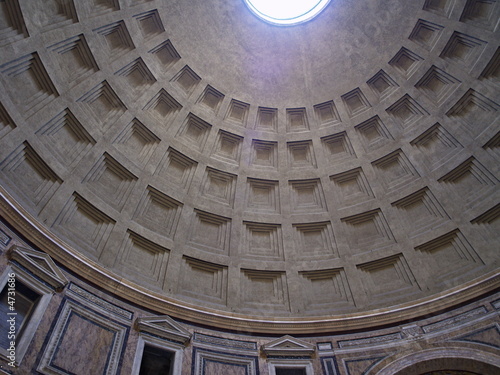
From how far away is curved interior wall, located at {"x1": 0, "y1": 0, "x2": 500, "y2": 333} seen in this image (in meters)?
14.4

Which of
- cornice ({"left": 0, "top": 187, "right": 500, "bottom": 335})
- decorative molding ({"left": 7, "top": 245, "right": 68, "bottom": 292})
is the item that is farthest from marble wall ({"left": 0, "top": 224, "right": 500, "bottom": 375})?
cornice ({"left": 0, "top": 187, "right": 500, "bottom": 335})

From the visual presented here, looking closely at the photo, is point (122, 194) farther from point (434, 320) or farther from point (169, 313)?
point (434, 320)

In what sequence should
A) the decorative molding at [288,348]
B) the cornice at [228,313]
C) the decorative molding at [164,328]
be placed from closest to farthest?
the cornice at [228,313] → the decorative molding at [164,328] → the decorative molding at [288,348]

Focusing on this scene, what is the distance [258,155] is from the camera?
67.2ft

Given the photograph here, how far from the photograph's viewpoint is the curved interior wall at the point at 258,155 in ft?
47.4

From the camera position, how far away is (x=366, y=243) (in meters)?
17.8

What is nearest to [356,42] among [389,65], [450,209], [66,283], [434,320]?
[389,65]

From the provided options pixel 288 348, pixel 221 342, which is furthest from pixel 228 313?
pixel 288 348

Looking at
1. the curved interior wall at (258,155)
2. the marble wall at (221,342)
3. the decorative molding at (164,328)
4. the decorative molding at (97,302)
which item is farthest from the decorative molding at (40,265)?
the decorative molding at (164,328)

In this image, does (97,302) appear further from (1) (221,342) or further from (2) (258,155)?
(2) (258,155)

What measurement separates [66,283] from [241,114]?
11.7 meters

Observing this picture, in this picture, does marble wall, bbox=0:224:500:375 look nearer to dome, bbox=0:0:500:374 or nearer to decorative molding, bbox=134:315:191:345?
decorative molding, bbox=134:315:191:345

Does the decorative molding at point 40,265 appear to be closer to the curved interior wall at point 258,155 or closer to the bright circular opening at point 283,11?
the curved interior wall at point 258,155

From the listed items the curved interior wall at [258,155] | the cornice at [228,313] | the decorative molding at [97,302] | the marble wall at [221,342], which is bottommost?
the marble wall at [221,342]
